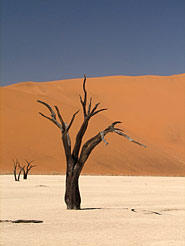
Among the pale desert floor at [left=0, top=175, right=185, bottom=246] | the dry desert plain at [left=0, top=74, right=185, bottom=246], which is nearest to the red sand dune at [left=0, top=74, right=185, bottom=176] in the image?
the dry desert plain at [left=0, top=74, right=185, bottom=246]

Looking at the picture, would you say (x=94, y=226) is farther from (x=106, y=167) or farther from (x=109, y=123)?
(x=109, y=123)

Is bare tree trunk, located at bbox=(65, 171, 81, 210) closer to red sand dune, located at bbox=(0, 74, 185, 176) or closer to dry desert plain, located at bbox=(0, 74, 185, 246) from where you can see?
dry desert plain, located at bbox=(0, 74, 185, 246)

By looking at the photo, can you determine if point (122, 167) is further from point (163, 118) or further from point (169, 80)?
point (169, 80)

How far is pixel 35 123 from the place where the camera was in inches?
2266

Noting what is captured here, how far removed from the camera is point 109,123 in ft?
211

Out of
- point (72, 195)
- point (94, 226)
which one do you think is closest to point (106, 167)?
point (72, 195)

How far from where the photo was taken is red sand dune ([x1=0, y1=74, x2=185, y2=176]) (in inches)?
2030

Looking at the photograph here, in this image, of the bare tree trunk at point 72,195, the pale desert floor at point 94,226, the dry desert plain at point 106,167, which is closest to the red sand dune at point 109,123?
the dry desert plain at point 106,167

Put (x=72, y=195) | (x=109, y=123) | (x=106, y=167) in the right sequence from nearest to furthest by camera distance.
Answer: (x=72, y=195)
(x=106, y=167)
(x=109, y=123)

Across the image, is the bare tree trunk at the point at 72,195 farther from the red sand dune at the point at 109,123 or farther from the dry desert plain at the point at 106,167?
the red sand dune at the point at 109,123

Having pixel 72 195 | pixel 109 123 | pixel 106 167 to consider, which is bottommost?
pixel 106 167

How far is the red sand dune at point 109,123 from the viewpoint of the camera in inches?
2030

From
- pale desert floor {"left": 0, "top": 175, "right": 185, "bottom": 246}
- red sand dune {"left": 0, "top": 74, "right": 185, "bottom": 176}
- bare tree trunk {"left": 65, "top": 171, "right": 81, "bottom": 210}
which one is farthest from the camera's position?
red sand dune {"left": 0, "top": 74, "right": 185, "bottom": 176}

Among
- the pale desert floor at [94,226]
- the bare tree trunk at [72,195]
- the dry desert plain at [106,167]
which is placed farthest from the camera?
the bare tree trunk at [72,195]
